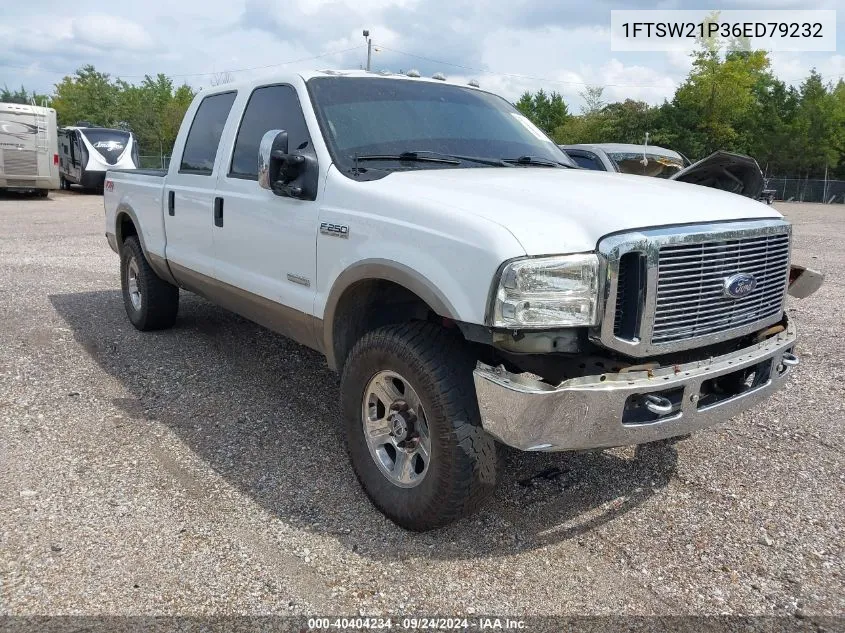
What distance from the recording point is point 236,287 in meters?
4.40

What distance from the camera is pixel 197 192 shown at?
4.81 meters

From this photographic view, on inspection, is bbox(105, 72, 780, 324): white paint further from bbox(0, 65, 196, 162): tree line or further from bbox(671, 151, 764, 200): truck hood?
bbox(0, 65, 196, 162): tree line

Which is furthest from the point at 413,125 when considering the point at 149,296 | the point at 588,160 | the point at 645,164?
the point at 645,164

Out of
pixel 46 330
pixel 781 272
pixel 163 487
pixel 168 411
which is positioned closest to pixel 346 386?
pixel 163 487

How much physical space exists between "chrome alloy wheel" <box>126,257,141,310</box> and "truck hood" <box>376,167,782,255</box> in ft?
12.5

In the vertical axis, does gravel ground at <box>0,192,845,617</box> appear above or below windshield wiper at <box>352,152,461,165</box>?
below

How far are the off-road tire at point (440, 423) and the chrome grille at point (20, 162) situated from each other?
2143cm

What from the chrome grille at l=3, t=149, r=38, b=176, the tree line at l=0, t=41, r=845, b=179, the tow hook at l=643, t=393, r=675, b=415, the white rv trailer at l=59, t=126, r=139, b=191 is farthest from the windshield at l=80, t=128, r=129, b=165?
the tow hook at l=643, t=393, r=675, b=415

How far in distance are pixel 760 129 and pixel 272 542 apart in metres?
50.2

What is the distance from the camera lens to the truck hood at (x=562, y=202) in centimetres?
265

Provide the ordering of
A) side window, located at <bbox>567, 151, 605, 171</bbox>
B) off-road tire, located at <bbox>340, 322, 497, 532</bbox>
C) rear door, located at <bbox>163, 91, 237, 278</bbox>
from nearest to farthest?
off-road tire, located at <bbox>340, 322, 497, 532</bbox>, rear door, located at <bbox>163, 91, 237, 278</bbox>, side window, located at <bbox>567, 151, 605, 171</bbox>

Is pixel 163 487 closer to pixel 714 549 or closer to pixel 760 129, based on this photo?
pixel 714 549

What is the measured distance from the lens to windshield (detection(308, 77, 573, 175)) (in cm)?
367

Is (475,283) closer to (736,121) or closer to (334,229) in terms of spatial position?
(334,229)
